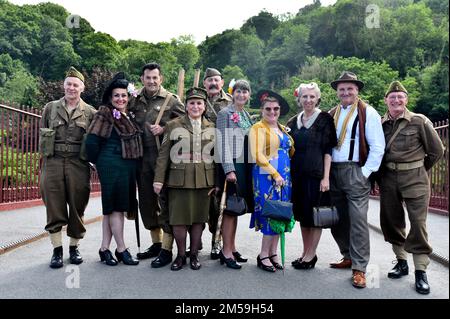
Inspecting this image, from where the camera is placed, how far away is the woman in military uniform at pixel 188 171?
5273mm

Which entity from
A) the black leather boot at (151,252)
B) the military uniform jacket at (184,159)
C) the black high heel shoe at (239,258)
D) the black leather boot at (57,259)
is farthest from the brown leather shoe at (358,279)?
the black leather boot at (57,259)

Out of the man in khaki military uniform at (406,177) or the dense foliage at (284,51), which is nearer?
the man in khaki military uniform at (406,177)

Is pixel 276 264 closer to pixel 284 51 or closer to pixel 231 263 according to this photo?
pixel 231 263

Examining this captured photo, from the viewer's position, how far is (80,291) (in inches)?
172

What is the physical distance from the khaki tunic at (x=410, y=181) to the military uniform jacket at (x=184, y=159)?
2.04m

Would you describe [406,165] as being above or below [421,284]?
above

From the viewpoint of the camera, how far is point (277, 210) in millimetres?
5000

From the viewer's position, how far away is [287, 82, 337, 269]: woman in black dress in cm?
519

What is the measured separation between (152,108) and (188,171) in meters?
1.18

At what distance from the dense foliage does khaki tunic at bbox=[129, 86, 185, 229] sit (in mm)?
34159

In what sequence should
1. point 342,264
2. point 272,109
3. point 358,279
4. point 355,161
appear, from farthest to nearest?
point 342,264
point 272,109
point 355,161
point 358,279

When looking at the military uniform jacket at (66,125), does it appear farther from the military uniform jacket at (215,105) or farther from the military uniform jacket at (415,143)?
the military uniform jacket at (415,143)

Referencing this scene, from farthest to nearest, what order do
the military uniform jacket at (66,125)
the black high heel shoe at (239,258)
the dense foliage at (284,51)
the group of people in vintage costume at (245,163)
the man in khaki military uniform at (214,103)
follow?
1. the dense foliage at (284,51)
2. the man in khaki military uniform at (214,103)
3. the black high heel shoe at (239,258)
4. the military uniform jacket at (66,125)
5. the group of people in vintage costume at (245,163)

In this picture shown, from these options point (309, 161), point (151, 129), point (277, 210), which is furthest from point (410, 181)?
point (151, 129)
